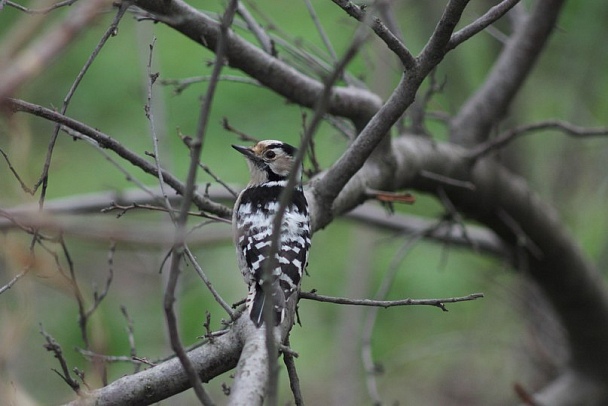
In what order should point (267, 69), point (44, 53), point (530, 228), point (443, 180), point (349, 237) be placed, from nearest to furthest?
point (44, 53), point (267, 69), point (443, 180), point (530, 228), point (349, 237)

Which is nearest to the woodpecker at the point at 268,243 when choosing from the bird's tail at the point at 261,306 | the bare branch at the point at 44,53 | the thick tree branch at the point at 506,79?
the bird's tail at the point at 261,306

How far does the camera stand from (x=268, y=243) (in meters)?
3.48

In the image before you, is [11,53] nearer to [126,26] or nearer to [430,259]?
[430,259]

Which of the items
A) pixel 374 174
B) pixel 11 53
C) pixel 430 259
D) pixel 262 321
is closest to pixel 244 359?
pixel 262 321

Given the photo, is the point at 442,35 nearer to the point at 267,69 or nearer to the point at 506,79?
the point at 267,69

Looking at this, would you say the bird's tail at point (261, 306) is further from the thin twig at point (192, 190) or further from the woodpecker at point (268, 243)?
the thin twig at point (192, 190)

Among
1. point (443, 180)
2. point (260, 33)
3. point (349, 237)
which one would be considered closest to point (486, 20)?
point (260, 33)

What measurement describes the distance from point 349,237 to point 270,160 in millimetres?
3989

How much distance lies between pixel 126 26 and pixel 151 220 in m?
2.18

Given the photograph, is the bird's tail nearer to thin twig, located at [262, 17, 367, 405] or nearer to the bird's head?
thin twig, located at [262, 17, 367, 405]

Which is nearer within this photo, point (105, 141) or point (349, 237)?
point (105, 141)

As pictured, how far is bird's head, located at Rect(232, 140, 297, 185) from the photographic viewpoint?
15.3 ft

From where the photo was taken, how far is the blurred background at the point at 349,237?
6852 mm

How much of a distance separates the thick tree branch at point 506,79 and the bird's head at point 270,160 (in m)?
1.22
